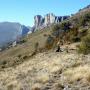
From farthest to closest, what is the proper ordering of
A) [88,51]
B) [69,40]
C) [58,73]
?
[69,40] < [88,51] < [58,73]

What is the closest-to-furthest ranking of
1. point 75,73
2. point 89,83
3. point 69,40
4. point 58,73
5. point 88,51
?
point 89,83
point 75,73
point 58,73
point 88,51
point 69,40

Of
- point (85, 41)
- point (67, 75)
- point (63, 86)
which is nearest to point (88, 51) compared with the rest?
point (85, 41)

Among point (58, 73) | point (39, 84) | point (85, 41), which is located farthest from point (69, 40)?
point (39, 84)

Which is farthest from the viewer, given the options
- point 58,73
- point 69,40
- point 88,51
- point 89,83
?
point 69,40

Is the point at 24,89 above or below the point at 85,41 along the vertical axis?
below

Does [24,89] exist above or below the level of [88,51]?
below

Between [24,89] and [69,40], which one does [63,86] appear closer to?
[24,89]

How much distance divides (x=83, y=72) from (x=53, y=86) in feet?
5.96

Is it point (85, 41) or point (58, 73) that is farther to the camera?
point (85, 41)

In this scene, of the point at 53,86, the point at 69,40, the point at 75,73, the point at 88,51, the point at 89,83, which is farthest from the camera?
the point at 69,40

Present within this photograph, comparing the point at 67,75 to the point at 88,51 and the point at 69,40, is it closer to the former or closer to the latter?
the point at 88,51

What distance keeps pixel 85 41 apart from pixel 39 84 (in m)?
15.9

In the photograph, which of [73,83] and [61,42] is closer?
[73,83]

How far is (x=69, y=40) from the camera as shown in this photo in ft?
159
